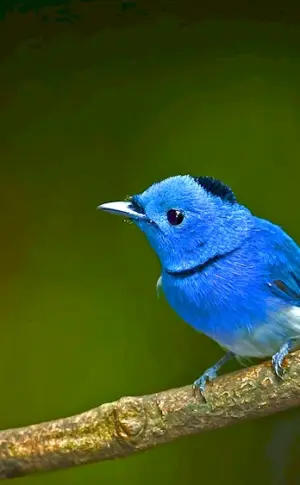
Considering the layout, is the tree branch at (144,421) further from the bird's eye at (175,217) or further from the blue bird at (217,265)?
the bird's eye at (175,217)

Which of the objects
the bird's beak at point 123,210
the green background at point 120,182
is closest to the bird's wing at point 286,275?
the bird's beak at point 123,210

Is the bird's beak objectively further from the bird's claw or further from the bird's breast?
the bird's claw

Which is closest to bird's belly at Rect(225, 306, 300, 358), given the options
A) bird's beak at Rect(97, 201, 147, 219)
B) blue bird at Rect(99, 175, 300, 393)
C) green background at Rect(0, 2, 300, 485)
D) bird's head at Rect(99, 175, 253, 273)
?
blue bird at Rect(99, 175, 300, 393)

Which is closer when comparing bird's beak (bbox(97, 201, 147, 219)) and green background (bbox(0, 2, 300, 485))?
bird's beak (bbox(97, 201, 147, 219))

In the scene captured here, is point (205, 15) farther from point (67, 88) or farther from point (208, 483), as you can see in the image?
point (208, 483)

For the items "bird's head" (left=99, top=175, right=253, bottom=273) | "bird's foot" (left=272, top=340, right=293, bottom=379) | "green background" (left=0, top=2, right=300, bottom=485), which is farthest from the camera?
"green background" (left=0, top=2, right=300, bottom=485)

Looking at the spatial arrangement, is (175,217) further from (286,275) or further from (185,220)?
(286,275)
